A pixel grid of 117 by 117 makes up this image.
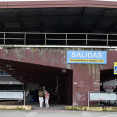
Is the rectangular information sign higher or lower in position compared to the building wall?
lower

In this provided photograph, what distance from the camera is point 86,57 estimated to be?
54.8 ft

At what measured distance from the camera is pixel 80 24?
76.4ft

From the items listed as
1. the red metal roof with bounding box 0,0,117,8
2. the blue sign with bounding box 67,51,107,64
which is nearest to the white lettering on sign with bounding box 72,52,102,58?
the blue sign with bounding box 67,51,107,64

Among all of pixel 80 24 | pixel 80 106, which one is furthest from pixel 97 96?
pixel 80 24

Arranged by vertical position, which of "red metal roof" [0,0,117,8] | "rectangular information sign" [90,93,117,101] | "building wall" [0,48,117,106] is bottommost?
"rectangular information sign" [90,93,117,101]

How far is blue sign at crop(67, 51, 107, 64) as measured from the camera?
16.7m

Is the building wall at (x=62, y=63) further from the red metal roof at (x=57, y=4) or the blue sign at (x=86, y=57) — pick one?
the red metal roof at (x=57, y=4)

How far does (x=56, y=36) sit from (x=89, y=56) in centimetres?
968

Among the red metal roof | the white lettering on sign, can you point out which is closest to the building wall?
the white lettering on sign

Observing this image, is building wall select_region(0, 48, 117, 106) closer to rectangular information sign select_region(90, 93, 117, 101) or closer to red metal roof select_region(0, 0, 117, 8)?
rectangular information sign select_region(90, 93, 117, 101)

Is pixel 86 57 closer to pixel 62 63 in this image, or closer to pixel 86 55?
pixel 86 55

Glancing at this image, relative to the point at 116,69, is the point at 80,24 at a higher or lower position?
higher

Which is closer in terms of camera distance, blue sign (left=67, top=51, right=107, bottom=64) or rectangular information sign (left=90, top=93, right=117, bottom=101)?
rectangular information sign (left=90, top=93, right=117, bottom=101)

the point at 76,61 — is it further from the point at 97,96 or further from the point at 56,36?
the point at 56,36
